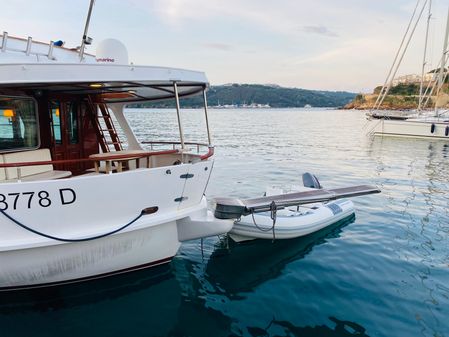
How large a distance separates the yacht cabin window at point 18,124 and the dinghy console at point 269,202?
12.2 ft

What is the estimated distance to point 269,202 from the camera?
25.5ft

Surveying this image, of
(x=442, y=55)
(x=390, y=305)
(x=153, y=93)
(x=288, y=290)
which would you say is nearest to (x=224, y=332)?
(x=288, y=290)

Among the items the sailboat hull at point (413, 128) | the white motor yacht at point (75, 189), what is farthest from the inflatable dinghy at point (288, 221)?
the sailboat hull at point (413, 128)

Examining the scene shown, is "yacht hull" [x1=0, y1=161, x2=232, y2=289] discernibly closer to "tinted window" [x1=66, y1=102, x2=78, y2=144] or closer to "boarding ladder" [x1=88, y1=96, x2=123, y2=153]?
"tinted window" [x1=66, y1=102, x2=78, y2=144]

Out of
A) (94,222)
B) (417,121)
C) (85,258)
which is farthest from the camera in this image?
(417,121)

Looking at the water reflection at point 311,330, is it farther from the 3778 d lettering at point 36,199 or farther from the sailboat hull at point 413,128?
the sailboat hull at point 413,128

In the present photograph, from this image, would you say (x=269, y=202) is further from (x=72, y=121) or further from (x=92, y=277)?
(x=72, y=121)

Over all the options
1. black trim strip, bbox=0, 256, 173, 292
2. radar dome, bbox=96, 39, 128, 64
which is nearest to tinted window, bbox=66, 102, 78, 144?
radar dome, bbox=96, 39, 128, 64

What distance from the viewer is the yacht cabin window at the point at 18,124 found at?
6.40 meters

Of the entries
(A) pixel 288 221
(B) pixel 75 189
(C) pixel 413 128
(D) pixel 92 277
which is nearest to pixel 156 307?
(D) pixel 92 277

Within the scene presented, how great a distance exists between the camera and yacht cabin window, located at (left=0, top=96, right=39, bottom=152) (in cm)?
640

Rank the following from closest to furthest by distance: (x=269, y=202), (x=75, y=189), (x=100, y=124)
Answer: (x=75, y=189)
(x=269, y=202)
(x=100, y=124)

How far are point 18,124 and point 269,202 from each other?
5012 millimetres

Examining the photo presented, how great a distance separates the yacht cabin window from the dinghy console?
3.71 m
